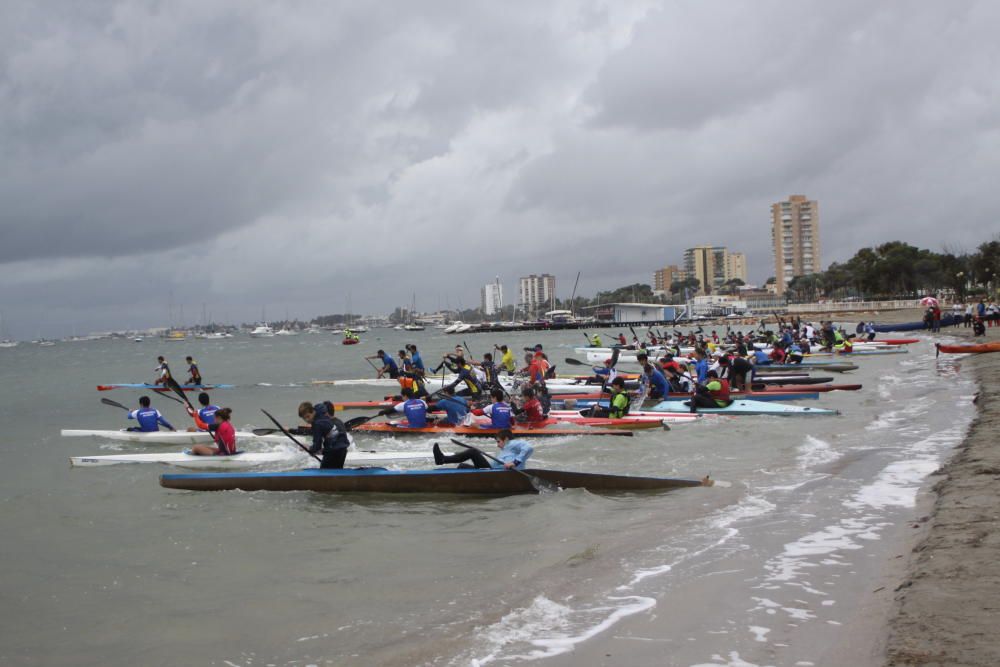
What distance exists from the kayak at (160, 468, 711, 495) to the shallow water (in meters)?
0.21

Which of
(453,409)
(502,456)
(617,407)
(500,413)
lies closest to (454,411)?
(453,409)

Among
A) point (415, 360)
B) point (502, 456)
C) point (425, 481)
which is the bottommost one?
point (425, 481)

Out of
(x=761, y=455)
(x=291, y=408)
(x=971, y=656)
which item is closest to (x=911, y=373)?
(x=761, y=455)

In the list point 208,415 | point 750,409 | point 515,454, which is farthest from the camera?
point 750,409

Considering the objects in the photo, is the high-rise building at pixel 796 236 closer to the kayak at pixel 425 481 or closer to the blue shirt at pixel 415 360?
the blue shirt at pixel 415 360

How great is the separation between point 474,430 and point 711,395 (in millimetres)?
5586

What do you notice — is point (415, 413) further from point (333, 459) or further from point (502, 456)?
point (502, 456)

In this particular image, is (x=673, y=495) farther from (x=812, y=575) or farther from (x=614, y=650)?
(x=614, y=650)

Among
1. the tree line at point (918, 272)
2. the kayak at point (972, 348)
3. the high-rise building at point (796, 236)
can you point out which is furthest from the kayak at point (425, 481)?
the high-rise building at point (796, 236)

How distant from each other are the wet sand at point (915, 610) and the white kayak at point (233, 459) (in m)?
7.11

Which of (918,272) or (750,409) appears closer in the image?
(750,409)

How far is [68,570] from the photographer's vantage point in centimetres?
828

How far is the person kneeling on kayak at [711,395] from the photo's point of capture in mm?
16828

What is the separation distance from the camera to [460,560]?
25.6 ft
